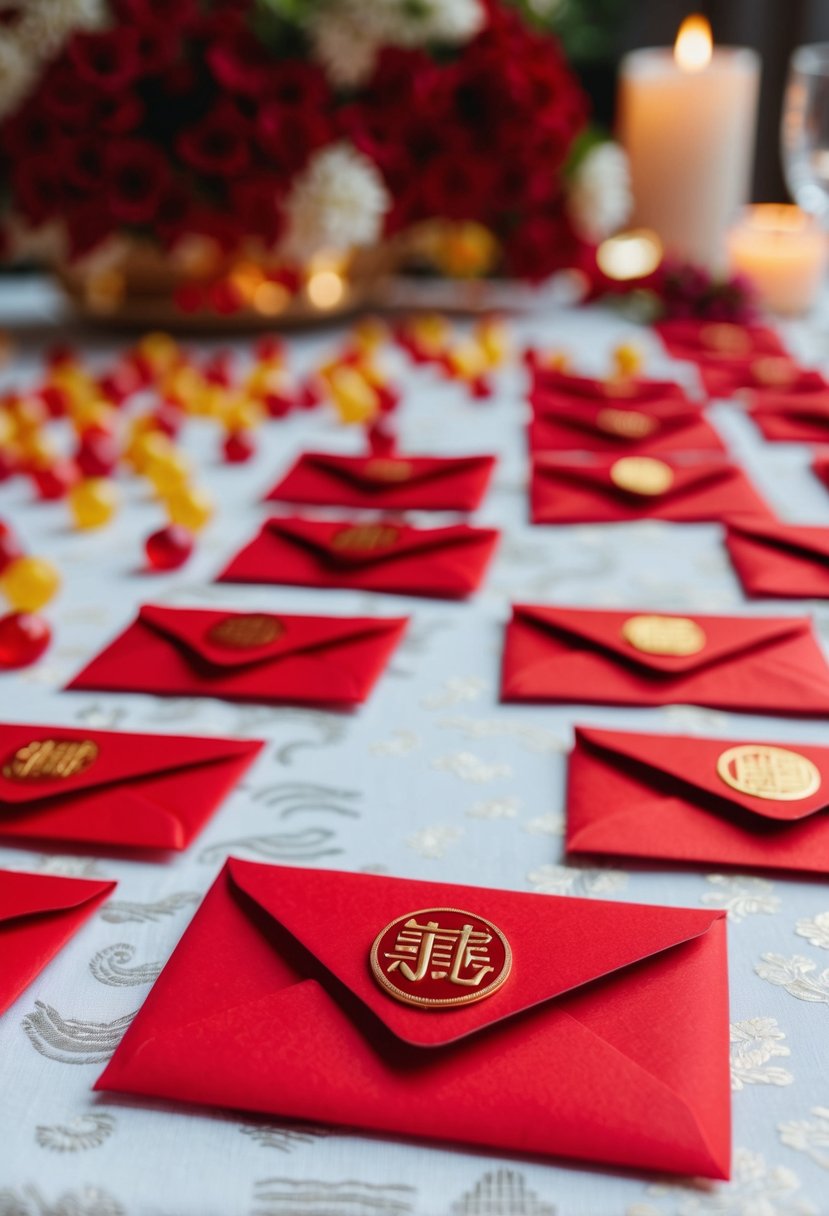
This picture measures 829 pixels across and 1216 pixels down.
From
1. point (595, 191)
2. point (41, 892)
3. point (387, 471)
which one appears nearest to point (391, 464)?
point (387, 471)

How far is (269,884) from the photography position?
17.7 inches

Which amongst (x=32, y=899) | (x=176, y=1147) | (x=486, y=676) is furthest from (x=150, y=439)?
(x=176, y=1147)

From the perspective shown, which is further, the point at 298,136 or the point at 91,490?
the point at 298,136

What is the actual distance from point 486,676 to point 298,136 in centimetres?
78

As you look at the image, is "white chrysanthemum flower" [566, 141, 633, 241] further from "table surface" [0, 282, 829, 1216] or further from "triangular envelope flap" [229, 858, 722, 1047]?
"triangular envelope flap" [229, 858, 722, 1047]

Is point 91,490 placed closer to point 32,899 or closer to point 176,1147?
point 32,899

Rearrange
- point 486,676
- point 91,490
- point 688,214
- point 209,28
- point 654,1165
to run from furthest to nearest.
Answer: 1. point 688,214
2. point 209,28
3. point 91,490
4. point 486,676
5. point 654,1165

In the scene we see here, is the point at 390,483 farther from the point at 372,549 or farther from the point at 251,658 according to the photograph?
the point at 251,658

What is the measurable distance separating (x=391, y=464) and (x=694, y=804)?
0.48 meters

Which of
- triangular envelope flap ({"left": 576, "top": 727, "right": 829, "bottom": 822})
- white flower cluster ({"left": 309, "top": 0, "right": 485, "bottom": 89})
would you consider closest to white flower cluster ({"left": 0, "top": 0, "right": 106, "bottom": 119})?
white flower cluster ({"left": 309, "top": 0, "right": 485, "bottom": 89})

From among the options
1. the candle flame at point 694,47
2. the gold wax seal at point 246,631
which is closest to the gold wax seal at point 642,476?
the gold wax seal at point 246,631

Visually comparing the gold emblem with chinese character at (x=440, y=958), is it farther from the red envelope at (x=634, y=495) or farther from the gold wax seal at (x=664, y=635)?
the red envelope at (x=634, y=495)

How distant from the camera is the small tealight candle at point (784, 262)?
1389 mm

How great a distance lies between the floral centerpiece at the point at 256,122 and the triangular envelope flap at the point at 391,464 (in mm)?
384
